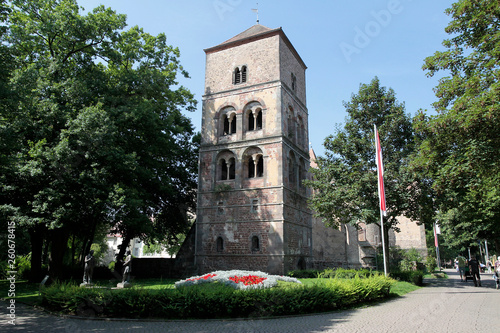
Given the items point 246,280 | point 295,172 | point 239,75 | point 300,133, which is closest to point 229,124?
point 239,75

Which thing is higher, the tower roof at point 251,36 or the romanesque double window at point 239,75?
the tower roof at point 251,36

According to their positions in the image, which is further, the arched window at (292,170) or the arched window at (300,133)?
the arched window at (300,133)

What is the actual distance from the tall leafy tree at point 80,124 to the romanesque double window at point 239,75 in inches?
198

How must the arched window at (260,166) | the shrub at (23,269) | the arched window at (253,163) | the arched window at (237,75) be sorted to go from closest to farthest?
the shrub at (23,269) → the arched window at (253,163) → the arched window at (260,166) → the arched window at (237,75)

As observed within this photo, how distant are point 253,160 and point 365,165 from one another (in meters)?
8.33

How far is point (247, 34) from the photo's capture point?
97.2ft

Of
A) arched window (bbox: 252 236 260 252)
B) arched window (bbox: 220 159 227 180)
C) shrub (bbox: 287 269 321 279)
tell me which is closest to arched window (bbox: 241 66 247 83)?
arched window (bbox: 220 159 227 180)

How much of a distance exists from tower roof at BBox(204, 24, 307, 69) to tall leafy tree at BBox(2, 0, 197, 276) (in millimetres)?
4968

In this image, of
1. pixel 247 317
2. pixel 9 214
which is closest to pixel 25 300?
pixel 9 214

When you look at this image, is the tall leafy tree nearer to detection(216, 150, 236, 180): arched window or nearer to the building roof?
detection(216, 150, 236, 180): arched window

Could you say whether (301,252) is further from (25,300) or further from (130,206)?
(25,300)

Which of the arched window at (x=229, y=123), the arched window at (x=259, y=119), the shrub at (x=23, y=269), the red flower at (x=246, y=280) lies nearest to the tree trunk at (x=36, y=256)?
the shrub at (x=23, y=269)

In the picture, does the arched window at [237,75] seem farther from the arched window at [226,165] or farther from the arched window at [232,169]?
the arched window at [232,169]

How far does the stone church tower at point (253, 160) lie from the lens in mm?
24375
